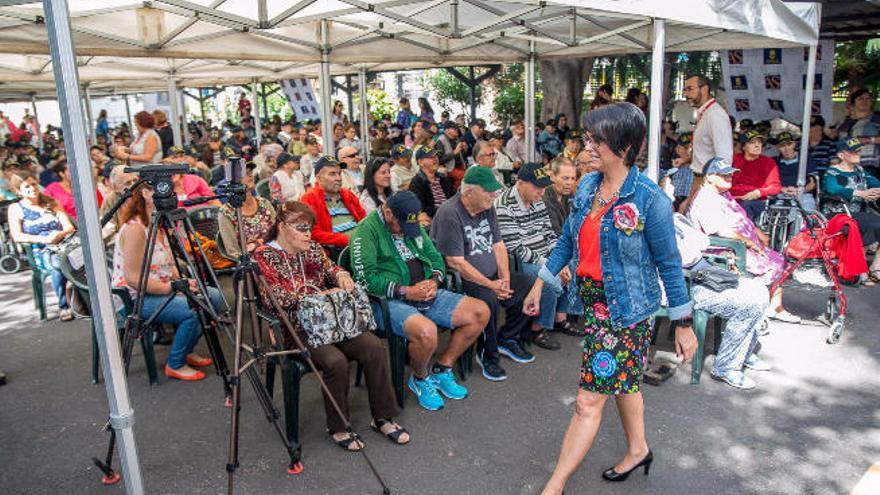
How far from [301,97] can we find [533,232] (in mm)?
10860

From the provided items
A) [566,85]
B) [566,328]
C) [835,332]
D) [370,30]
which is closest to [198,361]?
[566,328]

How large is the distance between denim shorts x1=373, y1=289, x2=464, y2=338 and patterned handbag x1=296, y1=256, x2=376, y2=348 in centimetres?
33

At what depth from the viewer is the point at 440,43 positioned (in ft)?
26.6

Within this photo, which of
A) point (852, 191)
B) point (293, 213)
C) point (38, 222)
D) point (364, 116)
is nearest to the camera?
point (293, 213)

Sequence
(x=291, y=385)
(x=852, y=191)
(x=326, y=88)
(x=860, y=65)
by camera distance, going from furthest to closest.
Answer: (x=860, y=65) < (x=326, y=88) < (x=852, y=191) < (x=291, y=385)

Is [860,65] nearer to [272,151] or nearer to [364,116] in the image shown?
[364,116]

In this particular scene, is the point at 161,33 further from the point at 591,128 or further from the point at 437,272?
the point at 591,128

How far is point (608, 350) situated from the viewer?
2.68m

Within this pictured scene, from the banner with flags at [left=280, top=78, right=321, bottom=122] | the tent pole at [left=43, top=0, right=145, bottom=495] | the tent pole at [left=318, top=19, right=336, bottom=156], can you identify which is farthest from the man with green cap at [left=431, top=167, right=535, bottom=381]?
the banner with flags at [left=280, top=78, right=321, bottom=122]

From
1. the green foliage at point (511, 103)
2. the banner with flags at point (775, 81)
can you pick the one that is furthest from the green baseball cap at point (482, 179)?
the green foliage at point (511, 103)

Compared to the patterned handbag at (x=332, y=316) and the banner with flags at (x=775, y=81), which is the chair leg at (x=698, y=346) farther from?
the banner with flags at (x=775, y=81)

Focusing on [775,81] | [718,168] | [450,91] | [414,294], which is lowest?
[414,294]

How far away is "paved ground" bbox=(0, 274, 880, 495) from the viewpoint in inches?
123

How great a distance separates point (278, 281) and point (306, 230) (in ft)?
1.05
